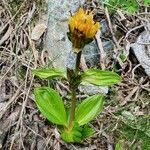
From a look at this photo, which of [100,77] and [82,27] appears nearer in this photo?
[82,27]

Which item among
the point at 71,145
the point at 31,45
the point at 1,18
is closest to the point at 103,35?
the point at 31,45

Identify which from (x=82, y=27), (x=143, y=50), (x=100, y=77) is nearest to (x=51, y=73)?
(x=100, y=77)

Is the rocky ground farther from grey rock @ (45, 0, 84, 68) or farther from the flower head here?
the flower head

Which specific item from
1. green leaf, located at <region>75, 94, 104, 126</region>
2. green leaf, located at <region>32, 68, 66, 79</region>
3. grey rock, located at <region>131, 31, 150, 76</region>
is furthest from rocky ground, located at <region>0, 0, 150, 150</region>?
green leaf, located at <region>32, 68, 66, 79</region>

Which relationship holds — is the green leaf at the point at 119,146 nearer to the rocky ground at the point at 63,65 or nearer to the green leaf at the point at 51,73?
the rocky ground at the point at 63,65

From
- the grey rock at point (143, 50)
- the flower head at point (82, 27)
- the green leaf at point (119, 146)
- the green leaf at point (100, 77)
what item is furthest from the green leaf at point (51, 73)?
the grey rock at point (143, 50)

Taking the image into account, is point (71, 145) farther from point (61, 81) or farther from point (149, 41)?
point (149, 41)

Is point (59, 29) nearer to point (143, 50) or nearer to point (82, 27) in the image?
point (143, 50)
